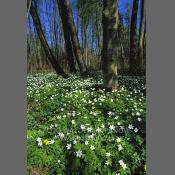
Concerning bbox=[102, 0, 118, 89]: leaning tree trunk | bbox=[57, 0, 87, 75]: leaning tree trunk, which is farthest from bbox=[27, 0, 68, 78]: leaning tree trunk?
bbox=[102, 0, 118, 89]: leaning tree trunk

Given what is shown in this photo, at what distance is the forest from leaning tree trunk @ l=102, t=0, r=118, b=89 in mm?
14

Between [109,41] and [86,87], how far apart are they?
2.74 feet

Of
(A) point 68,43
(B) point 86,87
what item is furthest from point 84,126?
(A) point 68,43

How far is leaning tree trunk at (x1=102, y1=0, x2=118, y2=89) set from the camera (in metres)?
5.74

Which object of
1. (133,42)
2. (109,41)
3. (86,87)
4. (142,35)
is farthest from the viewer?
(86,87)

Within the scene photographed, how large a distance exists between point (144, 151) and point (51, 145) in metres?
1.14

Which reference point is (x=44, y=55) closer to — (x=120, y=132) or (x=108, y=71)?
(x=108, y=71)

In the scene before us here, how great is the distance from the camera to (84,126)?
5316 mm

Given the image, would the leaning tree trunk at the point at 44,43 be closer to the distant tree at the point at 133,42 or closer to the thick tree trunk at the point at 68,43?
the thick tree trunk at the point at 68,43

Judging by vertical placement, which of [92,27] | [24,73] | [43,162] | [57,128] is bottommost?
[43,162]

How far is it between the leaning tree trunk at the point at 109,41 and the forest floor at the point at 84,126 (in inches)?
7.8

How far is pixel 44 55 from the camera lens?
605 centimetres

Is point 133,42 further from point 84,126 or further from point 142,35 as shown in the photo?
point 84,126

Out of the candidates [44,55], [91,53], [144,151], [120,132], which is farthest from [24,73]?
[144,151]
